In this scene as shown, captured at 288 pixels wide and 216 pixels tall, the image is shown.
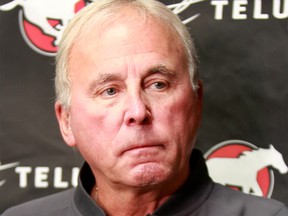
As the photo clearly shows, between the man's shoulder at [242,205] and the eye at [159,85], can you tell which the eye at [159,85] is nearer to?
the eye at [159,85]

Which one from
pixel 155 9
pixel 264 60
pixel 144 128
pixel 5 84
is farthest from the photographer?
pixel 5 84

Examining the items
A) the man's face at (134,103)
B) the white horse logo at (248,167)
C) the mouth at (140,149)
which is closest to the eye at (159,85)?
the man's face at (134,103)

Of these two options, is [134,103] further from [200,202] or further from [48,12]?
[48,12]

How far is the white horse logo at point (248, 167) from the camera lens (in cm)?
155

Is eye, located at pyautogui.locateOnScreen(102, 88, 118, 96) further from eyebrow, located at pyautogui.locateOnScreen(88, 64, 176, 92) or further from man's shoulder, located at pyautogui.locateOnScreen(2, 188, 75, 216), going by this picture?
man's shoulder, located at pyautogui.locateOnScreen(2, 188, 75, 216)

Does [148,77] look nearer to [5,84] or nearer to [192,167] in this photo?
[192,167]

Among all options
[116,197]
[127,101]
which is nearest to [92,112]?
[127,101]

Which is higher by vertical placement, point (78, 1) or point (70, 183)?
point (78, 1)

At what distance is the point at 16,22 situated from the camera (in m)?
1.66

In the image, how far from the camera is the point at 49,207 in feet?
4.54

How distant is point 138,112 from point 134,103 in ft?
0.10

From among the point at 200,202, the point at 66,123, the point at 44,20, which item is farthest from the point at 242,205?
the point at 44,20

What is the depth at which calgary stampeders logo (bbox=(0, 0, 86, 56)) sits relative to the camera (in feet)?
5.42

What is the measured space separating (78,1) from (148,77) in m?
0.62
